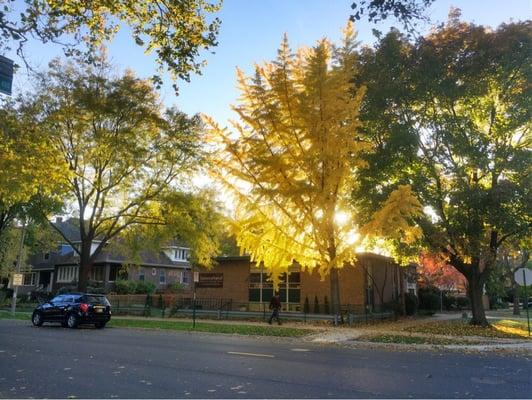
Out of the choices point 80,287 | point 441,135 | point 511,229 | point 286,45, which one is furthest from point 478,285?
point 80,287

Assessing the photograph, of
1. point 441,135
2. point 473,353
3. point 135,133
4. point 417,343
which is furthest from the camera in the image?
point 135,133

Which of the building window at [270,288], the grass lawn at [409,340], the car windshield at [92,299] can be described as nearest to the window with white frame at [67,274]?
the building window at [270,288]

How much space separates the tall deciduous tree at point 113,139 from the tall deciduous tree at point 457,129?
1228 centimetres

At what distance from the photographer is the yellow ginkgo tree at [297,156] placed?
19.0 metres

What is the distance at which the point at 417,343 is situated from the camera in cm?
1636

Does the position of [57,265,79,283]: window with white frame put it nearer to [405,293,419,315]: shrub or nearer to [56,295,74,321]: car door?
[56,295,74,321]: car door

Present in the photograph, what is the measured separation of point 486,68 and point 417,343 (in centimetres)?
1210

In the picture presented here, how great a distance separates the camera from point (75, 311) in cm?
2239

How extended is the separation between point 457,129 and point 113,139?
18.2 metres

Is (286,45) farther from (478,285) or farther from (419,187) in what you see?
(478,285)

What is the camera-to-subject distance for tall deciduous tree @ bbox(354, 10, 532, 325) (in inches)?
779

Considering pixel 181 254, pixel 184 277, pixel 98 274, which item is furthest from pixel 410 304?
pixel 98 274

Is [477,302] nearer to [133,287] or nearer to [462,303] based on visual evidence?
[462,303]

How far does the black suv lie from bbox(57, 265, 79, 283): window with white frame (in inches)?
1179
